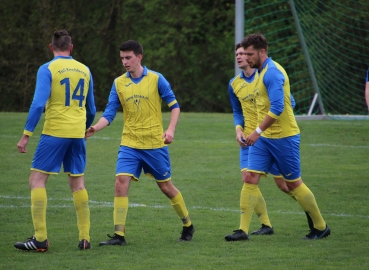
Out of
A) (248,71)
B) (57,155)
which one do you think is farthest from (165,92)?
(57,155)

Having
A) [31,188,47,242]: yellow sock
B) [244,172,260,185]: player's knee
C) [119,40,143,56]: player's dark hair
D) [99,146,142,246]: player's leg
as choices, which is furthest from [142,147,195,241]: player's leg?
[31,188,47,242]: yellow sock

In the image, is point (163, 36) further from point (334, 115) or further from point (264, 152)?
point (264, 152)

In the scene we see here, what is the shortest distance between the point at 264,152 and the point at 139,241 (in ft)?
5.11

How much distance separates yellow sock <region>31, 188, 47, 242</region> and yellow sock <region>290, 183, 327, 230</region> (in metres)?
2.52

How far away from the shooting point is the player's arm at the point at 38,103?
21.1 feet

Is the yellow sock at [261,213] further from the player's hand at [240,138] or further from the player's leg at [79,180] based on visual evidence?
the player's leg at [79,180]

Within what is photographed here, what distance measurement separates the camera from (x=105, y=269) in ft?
19.4

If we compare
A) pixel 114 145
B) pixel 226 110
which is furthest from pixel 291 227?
pixel 226 110

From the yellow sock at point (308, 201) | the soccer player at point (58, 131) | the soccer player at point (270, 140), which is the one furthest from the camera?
the yellow sock at point (308, 201)

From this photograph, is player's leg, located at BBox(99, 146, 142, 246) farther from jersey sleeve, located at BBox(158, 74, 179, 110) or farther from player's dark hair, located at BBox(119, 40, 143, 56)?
player's dark hair, located at BBox(119, 40, 143, 56)

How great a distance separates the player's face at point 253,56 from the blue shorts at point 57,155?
1.81 m

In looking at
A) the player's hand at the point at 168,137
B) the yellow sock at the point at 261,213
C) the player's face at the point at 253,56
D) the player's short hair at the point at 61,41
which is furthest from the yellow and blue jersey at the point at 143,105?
the yellow sock at the point at 261,213

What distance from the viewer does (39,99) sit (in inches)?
254

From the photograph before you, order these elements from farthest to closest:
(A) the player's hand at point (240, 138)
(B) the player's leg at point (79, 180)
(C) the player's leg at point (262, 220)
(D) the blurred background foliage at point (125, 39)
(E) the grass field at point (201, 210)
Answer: (D) the blurred background foliage at point (125, 39), (C) the player's leg at point (262, 220), (A) the player's hand at point (240, 138), (B) the player's leg at point (79, 180), (E) the grass field at point (201, 210)
